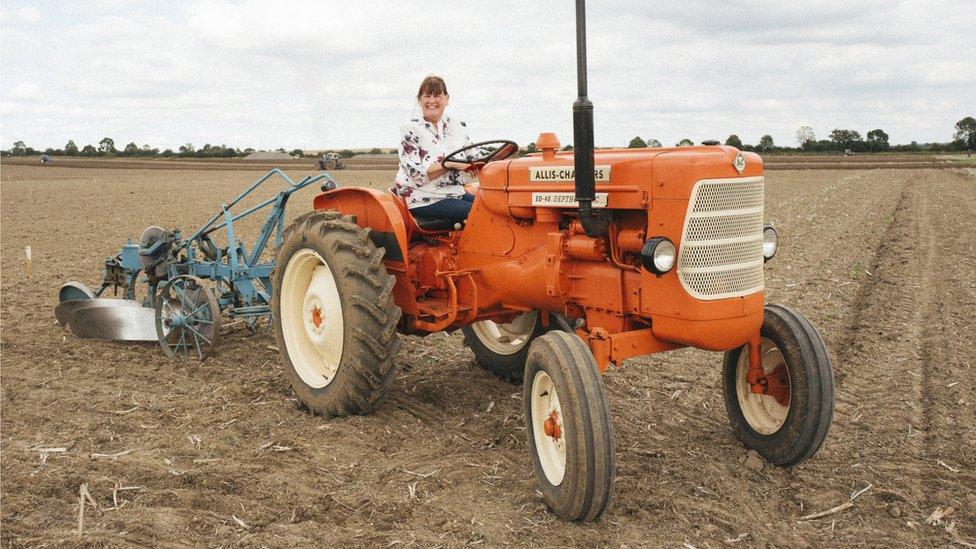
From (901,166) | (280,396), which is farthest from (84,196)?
(901,166)

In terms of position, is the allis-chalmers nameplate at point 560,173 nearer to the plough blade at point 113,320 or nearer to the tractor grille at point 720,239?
the tractor grille at point 720,239

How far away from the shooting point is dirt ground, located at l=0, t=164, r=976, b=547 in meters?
3.57

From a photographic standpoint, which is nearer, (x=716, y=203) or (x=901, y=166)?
(x=716, y=203)

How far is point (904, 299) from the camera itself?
27.3 feet

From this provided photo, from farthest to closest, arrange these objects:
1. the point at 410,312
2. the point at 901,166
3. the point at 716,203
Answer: the point at 901,166 → the point at 410,312 → the point at 716,203

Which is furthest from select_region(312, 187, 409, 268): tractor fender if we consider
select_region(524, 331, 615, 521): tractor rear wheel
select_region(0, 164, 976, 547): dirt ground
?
select_region(524, 331, 615, 521): tractor rear wheel

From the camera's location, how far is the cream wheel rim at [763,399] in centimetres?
435

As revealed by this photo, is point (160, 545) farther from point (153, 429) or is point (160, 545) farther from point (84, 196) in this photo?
point (84, 196)

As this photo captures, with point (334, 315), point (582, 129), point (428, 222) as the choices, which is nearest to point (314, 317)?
point (334, 315)

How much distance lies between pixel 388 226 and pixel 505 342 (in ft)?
4.56

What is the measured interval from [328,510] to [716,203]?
2204 millimetres

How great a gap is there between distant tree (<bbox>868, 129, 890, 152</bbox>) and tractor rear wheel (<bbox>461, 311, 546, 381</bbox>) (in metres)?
66.6

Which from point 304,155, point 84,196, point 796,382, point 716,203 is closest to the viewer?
point 716,203

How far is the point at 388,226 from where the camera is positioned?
5.00 m
